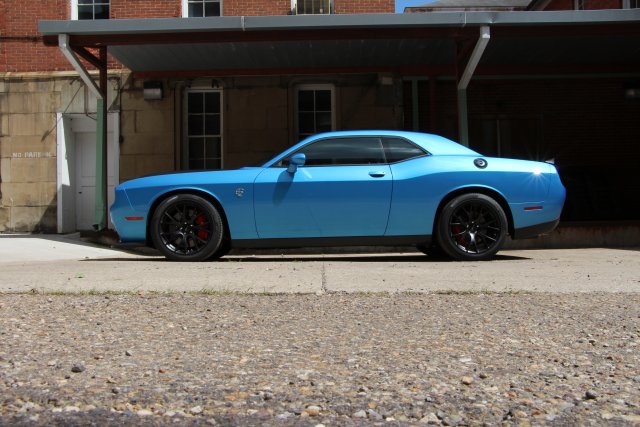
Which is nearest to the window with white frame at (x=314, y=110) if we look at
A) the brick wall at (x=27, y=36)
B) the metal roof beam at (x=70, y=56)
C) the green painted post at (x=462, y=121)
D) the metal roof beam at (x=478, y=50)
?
the green painted post at (x=462, y=121)

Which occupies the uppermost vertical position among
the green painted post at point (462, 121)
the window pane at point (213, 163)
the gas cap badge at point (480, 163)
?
the green painted post at point (462, 121)

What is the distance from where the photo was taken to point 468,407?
2523mm

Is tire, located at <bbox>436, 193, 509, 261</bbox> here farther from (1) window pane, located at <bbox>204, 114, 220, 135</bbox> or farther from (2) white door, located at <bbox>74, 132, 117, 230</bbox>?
(2) white door, located at <bbox>74, 132, 117, 230</bbox>

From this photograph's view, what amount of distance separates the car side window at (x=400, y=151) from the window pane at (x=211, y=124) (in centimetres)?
582

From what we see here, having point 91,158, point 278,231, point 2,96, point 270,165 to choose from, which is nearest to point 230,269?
point 278,231

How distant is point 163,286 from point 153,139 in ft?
24.5

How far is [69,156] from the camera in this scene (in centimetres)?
1206

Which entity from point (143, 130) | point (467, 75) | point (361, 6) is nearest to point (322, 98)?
point (361, 6)

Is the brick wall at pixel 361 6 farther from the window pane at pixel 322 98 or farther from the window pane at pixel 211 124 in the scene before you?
the window pane at pixel 211 124

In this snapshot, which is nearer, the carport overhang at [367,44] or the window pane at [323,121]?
the carport overhang at [367,44]

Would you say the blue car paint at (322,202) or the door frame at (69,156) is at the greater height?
the door frame at (69,156)

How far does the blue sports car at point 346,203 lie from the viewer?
6.75 meters

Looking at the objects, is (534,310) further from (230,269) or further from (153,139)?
(153,139)

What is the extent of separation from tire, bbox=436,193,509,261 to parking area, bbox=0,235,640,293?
18 cm
